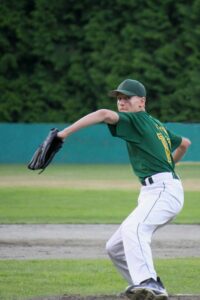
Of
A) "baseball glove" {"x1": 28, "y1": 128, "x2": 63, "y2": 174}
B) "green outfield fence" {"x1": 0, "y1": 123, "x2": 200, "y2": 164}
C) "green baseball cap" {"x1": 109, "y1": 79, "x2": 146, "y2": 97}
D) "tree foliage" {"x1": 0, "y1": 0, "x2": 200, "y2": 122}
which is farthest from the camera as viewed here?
"tree foliage" {"x1": 0, "y1": 0, "x2": 200, "y2": 122}

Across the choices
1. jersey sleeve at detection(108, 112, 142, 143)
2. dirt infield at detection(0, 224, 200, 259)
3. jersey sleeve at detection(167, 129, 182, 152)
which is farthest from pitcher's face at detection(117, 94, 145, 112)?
dirt infield at detection(0, 224, 200, 259)

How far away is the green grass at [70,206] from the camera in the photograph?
16453 mm

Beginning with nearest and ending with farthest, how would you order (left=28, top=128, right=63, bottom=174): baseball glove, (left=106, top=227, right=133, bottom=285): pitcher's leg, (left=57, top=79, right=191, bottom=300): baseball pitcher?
(left=28, top=128, right=63, bottom=174): baseball glove
(left=57, top=79, right=191, bottom=300): baseball pitcher
(left=106, top=227, right=133, bottom=285): pitcher's leg

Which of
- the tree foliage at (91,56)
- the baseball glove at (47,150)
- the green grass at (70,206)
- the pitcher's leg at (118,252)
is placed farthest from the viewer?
the tree foliage at (91,56)

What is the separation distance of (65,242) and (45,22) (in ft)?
105

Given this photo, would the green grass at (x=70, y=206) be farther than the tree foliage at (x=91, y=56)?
No

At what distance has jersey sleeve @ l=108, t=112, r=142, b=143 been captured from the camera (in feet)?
24.6

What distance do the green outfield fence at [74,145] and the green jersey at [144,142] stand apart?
30.9 meters

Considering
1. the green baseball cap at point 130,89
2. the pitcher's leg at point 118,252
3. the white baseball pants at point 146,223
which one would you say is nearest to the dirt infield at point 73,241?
the pitcher's leg at point 118,252

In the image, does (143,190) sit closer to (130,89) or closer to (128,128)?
(128,128)

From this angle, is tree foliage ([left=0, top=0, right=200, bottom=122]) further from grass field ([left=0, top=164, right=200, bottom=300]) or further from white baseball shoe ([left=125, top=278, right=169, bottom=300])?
white baseball shoe ([left=125, top=278, right=169, bottom=300])

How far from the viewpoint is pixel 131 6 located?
142 ft

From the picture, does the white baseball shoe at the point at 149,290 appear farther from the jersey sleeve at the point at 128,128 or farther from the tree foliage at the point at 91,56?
the tree foliage at the point at 91,56

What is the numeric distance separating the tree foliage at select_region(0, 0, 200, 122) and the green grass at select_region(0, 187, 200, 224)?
65.2 feet
